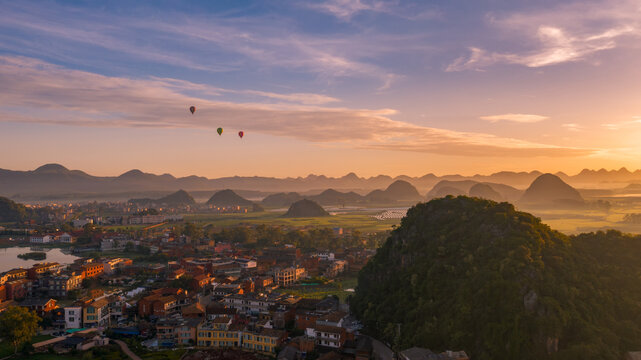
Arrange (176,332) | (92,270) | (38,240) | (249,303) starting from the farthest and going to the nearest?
1. (38,240)
2. (92,270)
3. (249,303)
4. (176,332)

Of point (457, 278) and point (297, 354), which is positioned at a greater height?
point (457, 278)

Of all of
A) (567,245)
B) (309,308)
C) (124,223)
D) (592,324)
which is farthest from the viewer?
(124,223)

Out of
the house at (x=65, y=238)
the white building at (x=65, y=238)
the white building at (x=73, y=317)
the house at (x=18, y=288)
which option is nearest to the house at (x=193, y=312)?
the white building at (x=73, y=317)

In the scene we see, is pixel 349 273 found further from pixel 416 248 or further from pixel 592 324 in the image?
pixel 592 324

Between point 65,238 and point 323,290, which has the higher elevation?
point 65,238

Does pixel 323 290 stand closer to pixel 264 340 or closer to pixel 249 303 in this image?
pixel 249 303

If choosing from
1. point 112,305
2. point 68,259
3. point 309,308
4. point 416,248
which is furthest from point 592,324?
point 68,259

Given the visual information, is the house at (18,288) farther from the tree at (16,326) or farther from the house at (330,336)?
the house at (330,336)

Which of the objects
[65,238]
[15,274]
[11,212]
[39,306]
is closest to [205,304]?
[39,306]
